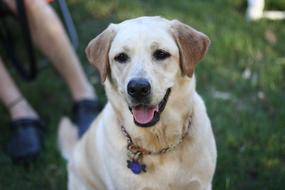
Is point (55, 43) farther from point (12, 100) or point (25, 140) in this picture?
point (25, 140)

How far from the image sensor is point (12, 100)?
3.95 m

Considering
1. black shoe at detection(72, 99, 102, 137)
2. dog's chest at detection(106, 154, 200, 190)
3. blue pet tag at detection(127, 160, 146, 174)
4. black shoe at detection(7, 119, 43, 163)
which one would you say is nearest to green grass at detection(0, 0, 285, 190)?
black shoe at detection(7, 119, 43, 163)

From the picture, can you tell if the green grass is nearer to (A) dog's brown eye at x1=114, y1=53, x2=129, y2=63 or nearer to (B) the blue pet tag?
(B) the blue pet tag

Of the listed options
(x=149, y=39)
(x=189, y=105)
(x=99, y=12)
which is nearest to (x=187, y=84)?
(x=189, y=105)

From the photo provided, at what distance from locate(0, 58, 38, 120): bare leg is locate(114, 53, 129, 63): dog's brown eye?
148cm

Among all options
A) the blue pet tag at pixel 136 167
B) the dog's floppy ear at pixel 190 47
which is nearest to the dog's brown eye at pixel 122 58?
the dog's floppy ear at pixel 190 47

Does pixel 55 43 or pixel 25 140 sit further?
pixel 55 43

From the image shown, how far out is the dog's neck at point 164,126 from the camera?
266 cm

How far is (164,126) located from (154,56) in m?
0.35


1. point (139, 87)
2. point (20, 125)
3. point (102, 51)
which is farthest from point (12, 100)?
point (139, 87)

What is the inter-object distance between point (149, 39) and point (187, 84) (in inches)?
10.7

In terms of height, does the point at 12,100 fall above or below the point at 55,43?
below

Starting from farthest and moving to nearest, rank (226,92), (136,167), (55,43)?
(226,92) < (55,43) < (136,167)

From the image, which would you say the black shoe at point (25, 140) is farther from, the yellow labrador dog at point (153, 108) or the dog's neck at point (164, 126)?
the dog's neck at point (164, 126)
